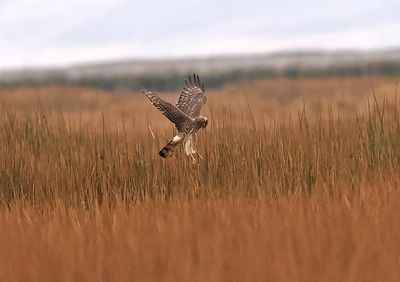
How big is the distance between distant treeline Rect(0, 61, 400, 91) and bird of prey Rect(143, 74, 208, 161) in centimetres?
1788

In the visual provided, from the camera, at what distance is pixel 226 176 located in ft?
21.7

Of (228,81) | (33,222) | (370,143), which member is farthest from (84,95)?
(33,222)

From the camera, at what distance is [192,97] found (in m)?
6.27

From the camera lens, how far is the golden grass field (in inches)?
164

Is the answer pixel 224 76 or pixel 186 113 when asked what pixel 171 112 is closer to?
pixel 186 113

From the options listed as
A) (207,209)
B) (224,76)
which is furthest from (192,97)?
(224,76)

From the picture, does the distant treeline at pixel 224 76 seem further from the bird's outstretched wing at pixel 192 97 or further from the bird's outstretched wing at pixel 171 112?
the bird's outstretched wing at pixel 171 112

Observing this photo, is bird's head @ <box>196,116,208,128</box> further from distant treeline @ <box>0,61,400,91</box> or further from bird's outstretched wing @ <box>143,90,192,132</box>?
distant treeline @ <box>0,61,400,91</box>

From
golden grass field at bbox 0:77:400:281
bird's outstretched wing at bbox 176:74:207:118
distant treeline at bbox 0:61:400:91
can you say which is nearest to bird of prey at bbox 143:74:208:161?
bird's outstretched wing at bbox 176:74:207:118

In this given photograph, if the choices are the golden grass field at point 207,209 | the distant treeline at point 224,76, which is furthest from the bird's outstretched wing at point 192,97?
the distant treeline at point 224,76

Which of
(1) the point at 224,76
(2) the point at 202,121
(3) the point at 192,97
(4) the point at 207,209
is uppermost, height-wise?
(3) the point at 192,97

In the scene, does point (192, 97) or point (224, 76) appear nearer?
point (192, 97)

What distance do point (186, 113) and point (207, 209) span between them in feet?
3.51

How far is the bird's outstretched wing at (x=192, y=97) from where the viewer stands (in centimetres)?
620
